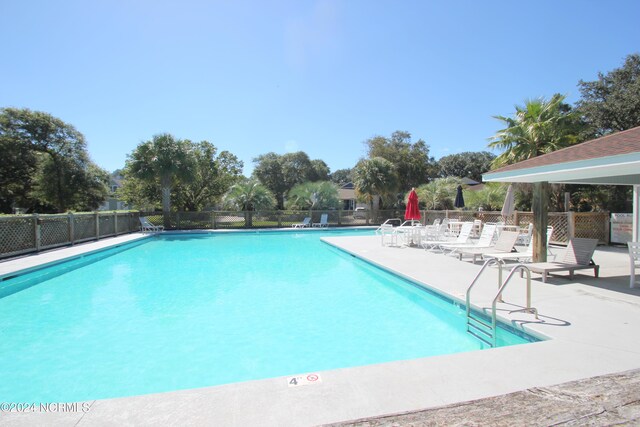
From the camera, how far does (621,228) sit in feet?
40.2

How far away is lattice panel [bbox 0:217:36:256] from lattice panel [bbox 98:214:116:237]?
4.28 meters

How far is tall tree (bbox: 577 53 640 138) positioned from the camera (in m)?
18.8

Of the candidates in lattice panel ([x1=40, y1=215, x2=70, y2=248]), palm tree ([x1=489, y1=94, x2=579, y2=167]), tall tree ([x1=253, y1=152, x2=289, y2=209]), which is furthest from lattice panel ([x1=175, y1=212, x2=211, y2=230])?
tall tree ([x1=253, y1=152, x2=289, y2=209])

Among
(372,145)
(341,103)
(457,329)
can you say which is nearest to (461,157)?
(372,145)

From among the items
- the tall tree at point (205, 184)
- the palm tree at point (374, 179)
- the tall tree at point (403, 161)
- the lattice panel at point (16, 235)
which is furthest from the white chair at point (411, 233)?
the tall tree at point (403, 161)

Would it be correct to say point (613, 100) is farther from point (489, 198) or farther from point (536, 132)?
point (536, 132)

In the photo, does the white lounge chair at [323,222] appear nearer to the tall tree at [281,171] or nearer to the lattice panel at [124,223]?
the lattice panel at [124,223]

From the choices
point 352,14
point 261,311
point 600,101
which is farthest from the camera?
point 600,101

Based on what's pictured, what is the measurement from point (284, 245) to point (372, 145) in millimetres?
23676

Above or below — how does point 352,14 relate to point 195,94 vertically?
above

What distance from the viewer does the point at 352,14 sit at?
1257cm

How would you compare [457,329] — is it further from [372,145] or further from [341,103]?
[372,145]

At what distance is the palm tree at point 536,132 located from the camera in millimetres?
13828

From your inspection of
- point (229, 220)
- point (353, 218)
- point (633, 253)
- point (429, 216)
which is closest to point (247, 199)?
point (229, 220)
